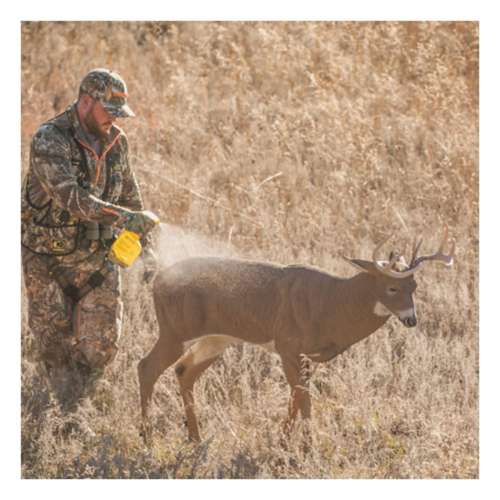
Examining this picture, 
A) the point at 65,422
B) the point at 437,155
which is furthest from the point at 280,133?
the point at 65,422

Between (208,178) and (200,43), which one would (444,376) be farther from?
(200,43)

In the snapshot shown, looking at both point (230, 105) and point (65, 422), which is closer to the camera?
point (65, 422)

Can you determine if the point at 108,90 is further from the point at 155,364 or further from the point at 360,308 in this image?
the point at 360,308

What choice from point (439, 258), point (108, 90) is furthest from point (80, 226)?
point (439, 258)

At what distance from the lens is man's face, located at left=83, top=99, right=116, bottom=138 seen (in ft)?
26.1

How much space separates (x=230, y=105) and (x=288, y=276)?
5.87 metres

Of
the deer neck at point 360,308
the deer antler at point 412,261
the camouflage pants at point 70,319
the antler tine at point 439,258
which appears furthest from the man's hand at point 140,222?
the antler tine at point 439,258

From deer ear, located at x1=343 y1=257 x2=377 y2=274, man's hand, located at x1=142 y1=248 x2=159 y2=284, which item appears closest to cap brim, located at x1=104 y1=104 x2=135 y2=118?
man's hand, located at x1=142 y1=248 x2=159 y2=284

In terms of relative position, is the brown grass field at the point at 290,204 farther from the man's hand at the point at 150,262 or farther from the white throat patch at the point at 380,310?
the white throat patch at the point at 380,310

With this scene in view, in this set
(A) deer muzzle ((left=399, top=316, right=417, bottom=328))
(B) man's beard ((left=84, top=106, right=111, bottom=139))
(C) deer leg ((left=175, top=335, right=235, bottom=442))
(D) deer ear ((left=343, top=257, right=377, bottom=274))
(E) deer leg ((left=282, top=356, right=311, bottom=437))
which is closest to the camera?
(A) deer muzzle ((left=399, top=316, right=417, bottom=328))

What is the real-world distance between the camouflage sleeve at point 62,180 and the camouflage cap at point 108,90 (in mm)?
Answer: 380

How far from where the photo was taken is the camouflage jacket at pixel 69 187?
771cm

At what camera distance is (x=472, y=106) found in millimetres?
13062

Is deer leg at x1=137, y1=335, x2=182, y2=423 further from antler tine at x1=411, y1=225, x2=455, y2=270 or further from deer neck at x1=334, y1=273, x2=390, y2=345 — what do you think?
antler tine at x1=411, y1=225, x2=455, y2=270
